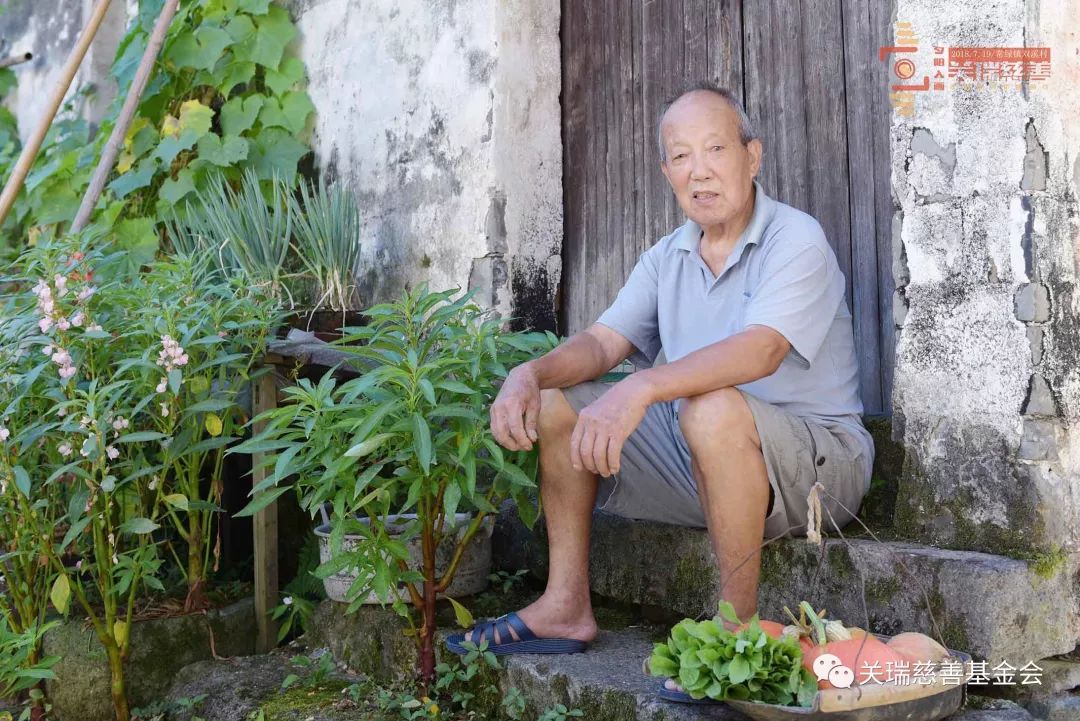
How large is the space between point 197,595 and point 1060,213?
108 inches

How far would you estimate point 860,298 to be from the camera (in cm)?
287

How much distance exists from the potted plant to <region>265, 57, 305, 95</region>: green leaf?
7.11 ft

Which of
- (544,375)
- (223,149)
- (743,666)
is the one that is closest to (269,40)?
(223,149)

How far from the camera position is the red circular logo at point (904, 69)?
2414 mm

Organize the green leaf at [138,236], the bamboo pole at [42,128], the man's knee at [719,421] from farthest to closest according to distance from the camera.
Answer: the green leaf at [138,236]
the bamboo pole at [42,128]
the man's knee at [719,421]

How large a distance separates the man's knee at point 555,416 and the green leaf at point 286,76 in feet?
8.47

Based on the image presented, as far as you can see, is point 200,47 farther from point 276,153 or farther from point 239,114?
point 276,153

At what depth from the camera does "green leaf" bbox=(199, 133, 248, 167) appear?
436cm

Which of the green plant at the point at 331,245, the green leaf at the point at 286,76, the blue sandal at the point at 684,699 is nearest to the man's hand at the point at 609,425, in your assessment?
the blue sandal at the point at 684,699

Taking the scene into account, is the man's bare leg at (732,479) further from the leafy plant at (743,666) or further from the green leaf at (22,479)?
the green leaf at (22,479)

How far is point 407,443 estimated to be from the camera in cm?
243

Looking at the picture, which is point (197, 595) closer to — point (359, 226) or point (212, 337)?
point (212, 337)
